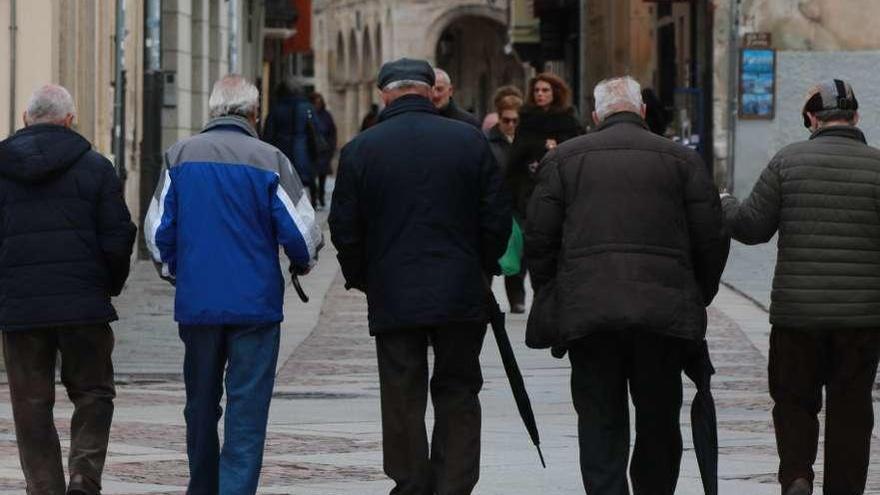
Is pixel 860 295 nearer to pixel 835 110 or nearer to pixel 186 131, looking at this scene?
pixel 835 110

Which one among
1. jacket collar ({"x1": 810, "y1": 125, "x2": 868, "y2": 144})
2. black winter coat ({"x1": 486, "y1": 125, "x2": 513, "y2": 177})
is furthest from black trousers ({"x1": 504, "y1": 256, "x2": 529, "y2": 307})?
jacket collar ({"x1": 810, "y1": 125, "x2": 868, "y2": 144})

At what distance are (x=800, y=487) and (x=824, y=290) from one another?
0.73 meters

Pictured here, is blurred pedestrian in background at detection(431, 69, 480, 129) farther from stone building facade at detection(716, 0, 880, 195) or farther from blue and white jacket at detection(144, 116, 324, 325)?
stone building facade at detection(716, 0, 880, 195)

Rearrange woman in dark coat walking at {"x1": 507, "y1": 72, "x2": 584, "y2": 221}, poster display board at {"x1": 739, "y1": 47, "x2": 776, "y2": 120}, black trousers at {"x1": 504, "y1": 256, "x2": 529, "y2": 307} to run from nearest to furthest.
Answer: woman in dark coat walking at {"x1": 507, "y1": 72, "x2": 584, "y2": 221} < black trousers at {"x1": 504, "y1": 256, "x2": 529, "y2": 307} < poster display board at {"x1": 739, "y1": 47, "x2": 776, "y2": 120}

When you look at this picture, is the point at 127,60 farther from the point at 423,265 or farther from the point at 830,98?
the point at 423,265

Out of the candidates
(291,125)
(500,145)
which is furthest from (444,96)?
(291,125)

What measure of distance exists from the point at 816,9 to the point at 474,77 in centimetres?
5189

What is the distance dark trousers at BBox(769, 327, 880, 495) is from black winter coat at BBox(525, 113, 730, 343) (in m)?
0.68

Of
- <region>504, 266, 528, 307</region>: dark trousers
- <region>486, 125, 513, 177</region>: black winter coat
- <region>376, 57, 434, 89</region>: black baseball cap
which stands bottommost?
<region>504, 266, 528, 307</region>: dark trousers

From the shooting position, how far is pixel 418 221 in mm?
9586

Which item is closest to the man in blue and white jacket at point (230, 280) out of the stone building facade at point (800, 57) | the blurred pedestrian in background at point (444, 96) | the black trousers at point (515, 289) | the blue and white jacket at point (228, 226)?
the blue and white jacket at point (228, 226)

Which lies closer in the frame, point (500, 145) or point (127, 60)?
point (500, 145)

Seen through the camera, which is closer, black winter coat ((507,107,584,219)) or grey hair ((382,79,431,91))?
grey hair ((382,79,431,91))

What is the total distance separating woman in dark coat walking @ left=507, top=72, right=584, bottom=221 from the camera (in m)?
18.6
